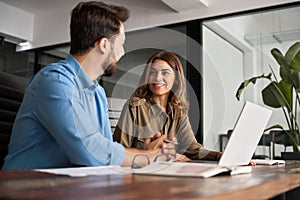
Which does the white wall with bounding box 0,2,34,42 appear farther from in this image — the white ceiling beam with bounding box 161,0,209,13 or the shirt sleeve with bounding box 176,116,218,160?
the shirt sleeve with bounding box 176,116,218,160

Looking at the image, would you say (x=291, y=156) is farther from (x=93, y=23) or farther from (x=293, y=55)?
(x=93, y=23)

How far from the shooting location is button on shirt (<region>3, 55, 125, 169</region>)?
1030 mm

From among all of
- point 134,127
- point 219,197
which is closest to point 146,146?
point 134,127

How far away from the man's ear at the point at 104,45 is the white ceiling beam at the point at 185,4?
2.34 metres

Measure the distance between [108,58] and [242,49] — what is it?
7.75ft

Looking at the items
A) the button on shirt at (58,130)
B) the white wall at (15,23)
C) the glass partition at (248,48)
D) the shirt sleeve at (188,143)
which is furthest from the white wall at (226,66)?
the white wall at (15,23)

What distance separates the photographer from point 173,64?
1.36 meters

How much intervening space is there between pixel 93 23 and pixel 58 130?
1.47 ft

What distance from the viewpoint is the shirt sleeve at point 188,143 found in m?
1.29

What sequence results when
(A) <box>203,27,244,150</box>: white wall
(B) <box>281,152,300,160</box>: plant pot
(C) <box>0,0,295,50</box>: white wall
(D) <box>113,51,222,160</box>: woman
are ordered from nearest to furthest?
(D) <box>113,51,222,160</box>: woman, (B) <box>281,152,300,160</box>: plant pot, (A) <box>203,27,244,150</box>: white wall, (C) <box>0,0,295,50</box>: white wall

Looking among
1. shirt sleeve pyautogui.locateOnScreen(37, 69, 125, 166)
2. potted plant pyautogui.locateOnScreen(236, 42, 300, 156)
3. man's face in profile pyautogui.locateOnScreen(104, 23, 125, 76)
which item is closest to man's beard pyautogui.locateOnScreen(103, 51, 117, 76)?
man's face in profile pyautogui.locateOnScreen(104, 23, 125, 76)

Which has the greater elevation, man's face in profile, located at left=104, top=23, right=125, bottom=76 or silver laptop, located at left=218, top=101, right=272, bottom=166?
man's face in profile, located at left=104, top=23, right=125, bottom=76

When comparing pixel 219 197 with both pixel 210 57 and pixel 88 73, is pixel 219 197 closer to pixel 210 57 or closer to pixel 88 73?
pixel 88 73

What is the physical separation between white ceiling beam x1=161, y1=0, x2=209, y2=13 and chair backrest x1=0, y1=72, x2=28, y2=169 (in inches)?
90.9
